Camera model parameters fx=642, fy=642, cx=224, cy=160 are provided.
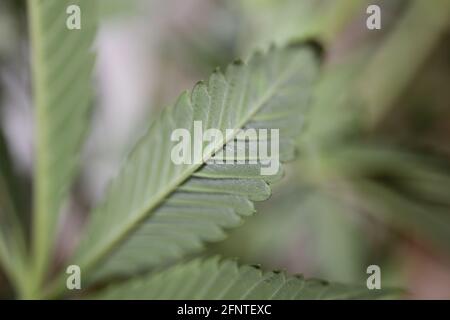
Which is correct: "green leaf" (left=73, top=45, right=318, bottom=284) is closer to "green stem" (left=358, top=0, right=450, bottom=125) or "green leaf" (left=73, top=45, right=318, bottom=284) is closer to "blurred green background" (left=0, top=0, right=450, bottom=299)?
"blurred green background" (left=0, top=0, right=450, bottom=299)

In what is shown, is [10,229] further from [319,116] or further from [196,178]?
[319,116]

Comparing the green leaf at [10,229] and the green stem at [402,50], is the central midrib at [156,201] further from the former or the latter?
the green stem at [402,50]

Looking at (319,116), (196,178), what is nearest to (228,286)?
(196,178)

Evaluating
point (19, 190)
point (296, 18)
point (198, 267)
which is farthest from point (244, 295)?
point (296, 18)

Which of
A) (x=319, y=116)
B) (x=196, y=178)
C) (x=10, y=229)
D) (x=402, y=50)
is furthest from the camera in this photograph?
(x=402, y=50)

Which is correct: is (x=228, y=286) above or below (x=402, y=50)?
below

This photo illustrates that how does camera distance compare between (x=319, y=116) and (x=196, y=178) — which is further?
(x=319, y=116)
